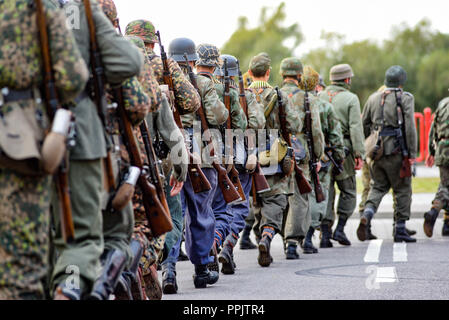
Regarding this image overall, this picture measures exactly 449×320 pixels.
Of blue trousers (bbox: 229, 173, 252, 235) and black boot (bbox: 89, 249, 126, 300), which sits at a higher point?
black boot (bbox: 89, 249, 126, 300)

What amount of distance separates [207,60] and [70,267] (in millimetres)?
4312

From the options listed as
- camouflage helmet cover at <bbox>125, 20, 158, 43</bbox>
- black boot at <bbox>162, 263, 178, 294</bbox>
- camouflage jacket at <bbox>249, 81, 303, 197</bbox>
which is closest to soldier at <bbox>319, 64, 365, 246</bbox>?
camouflage jacket at <bbox>249, 81, 303, 197</bbox>

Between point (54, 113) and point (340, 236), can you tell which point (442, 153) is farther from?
point (54, 113)

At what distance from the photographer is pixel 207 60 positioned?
349 inches

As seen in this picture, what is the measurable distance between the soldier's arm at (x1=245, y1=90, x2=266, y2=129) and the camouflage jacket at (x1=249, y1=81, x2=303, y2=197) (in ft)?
1.38

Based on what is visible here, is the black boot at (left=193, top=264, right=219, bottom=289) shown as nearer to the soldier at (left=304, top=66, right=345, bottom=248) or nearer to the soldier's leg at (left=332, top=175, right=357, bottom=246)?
the soldier at (left=304, top=66, right=345, bottom=248)

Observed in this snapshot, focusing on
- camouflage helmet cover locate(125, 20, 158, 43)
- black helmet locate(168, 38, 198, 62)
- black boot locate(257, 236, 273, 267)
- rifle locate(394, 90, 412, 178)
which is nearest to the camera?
camouflage helmet cover locate(125, 20, 158, 43)

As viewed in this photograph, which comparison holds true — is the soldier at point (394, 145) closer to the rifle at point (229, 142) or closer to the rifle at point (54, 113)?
the rifle at point (229, 142)

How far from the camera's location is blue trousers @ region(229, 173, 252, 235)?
32.7 ft

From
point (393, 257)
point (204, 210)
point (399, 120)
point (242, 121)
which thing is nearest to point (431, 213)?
point (399, 120)

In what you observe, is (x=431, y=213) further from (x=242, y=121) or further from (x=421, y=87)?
(x=421, y=87)

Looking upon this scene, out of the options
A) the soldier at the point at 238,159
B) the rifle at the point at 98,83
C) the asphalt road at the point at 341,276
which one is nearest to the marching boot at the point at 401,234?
the asphalt road at the point at 341,276

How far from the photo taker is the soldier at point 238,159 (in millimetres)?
9320

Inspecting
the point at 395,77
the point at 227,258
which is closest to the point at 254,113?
the point at 227,258
